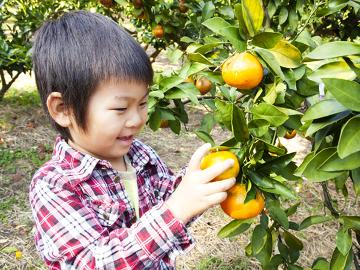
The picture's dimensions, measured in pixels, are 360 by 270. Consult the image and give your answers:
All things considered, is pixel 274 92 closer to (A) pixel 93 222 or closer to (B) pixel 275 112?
(B) pixel 275 112

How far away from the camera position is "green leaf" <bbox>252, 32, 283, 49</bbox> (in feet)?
2.93

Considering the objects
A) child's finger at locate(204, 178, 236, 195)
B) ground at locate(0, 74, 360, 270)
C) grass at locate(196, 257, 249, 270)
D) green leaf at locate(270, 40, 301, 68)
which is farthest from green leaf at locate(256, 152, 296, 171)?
grass at locate(196, 257, 249, 270)

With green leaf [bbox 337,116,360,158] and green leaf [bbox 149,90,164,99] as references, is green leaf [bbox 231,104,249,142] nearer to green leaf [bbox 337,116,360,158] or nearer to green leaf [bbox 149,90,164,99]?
green leaf [bbox 337,116,360,158]

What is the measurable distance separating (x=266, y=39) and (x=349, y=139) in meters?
0.34

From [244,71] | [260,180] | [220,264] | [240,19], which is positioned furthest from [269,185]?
[220,264]

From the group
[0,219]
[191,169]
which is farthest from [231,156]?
[0,219]

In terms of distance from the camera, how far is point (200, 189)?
79 cm

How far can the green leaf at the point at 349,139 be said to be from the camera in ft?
2.13

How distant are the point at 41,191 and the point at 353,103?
0.70m

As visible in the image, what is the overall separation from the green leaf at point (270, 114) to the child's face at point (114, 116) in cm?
29

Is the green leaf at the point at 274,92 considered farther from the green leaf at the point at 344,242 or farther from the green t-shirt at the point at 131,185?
the green t-shirt at the point at 131,185

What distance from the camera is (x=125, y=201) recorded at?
3.56ft

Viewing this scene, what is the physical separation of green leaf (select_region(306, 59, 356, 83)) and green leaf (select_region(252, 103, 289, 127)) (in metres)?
0.09

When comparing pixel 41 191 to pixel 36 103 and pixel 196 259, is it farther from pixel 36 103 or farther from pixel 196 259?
pixel 36 103
